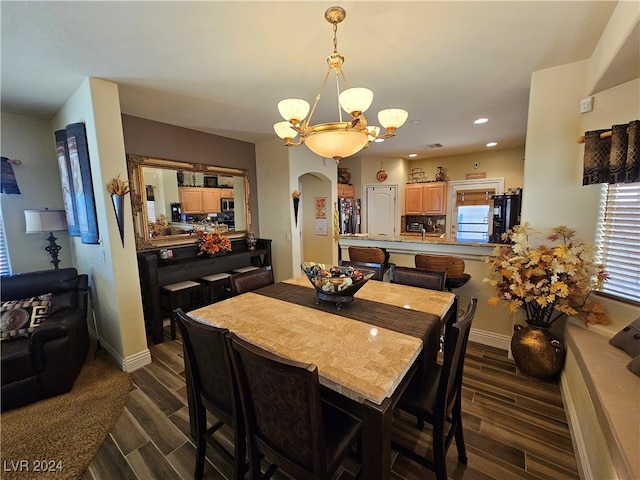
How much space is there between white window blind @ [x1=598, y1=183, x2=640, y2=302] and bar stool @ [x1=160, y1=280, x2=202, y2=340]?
4.03 metres

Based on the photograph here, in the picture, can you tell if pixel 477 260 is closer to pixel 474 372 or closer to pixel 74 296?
pixel 474 372

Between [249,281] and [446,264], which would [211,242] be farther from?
[446,264]

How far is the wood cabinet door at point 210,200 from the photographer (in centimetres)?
406

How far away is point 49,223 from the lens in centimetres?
290

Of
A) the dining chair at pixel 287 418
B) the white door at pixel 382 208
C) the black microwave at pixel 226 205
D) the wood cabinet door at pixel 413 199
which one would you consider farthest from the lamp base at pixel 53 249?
the wood cabinet door at pixel 413 199

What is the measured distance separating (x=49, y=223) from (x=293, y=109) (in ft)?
10.2

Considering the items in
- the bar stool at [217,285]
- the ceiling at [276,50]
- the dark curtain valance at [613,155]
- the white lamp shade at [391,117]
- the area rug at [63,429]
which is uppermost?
the ceiling at [276,50]

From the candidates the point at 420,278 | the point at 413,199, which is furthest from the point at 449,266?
the point at 413,199

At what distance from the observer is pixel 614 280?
2.02 meters

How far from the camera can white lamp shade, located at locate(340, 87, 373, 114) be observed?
Answer: 158 cm

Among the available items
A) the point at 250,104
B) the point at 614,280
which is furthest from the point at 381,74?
the point at 614,280

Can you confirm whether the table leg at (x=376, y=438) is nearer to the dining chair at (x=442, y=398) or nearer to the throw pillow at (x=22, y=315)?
the dining chair at (x=442, y=398)

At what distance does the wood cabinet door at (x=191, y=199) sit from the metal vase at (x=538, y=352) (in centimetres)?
422

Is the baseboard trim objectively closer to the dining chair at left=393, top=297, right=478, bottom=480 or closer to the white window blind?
the white window blind
